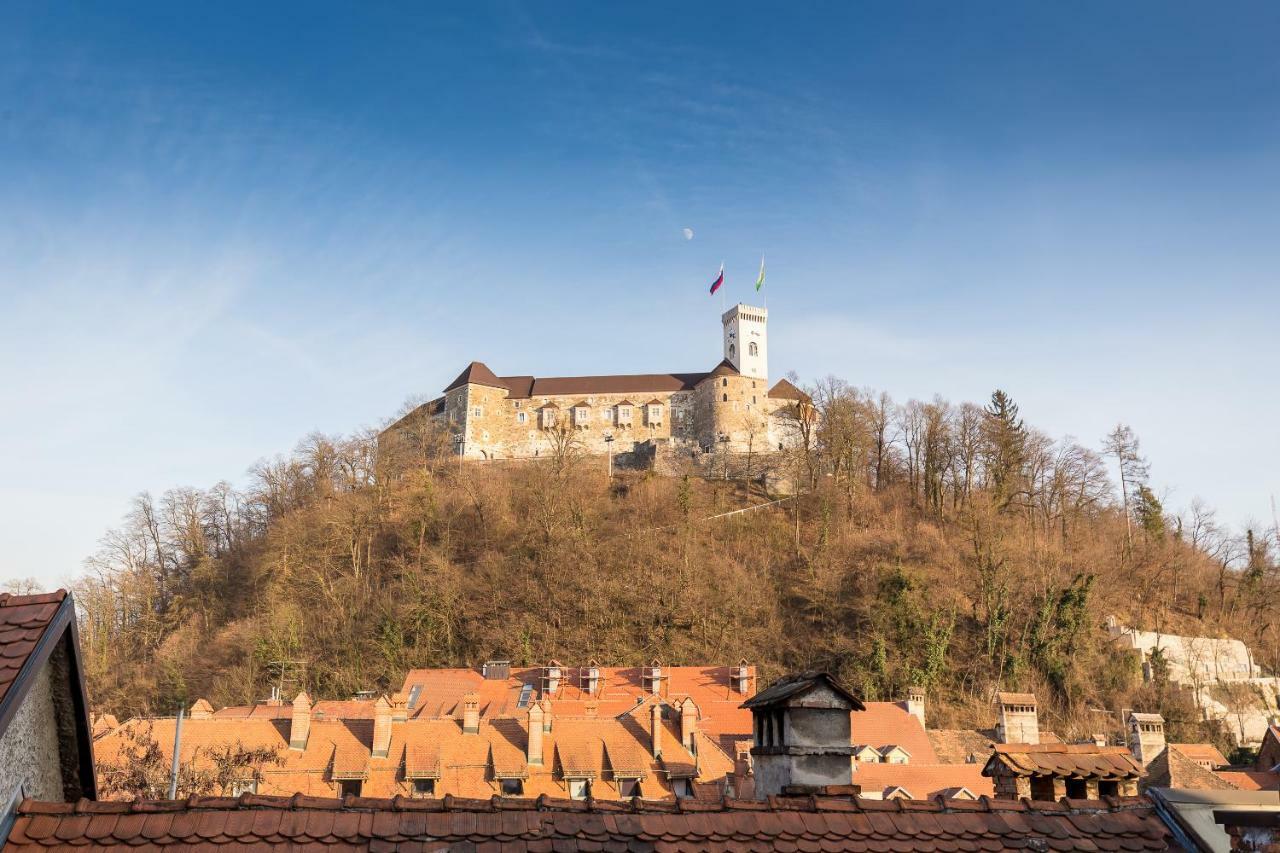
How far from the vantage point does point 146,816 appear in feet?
23.3

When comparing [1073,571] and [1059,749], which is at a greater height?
[1073,571]

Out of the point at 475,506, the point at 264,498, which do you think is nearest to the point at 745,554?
Answer: the point at 475,506

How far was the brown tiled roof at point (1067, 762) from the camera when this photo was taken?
974 centimetres

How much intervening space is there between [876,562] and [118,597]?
4723cm

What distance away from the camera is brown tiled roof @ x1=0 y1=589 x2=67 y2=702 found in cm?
695

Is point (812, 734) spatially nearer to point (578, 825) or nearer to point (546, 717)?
point (578, 825)

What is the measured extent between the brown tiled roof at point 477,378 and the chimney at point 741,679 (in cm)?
6230

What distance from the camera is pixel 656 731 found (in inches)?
1318

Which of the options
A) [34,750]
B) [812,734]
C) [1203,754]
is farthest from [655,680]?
[34,750]

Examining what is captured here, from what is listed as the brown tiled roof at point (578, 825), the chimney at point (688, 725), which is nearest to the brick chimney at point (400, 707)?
the chimney at point (688, 725)

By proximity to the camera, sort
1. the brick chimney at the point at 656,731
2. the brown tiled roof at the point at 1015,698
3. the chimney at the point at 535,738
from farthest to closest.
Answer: the brown tiled roof at the point at 1015,698 < the brick chimney at the point at 656,731 < the chimney at the point at 535,738

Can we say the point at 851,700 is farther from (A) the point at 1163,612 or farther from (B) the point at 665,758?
(A) the point at 1163,612

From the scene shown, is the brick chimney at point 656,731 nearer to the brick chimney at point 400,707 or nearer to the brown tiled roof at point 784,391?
the brick chimney at point 400,707

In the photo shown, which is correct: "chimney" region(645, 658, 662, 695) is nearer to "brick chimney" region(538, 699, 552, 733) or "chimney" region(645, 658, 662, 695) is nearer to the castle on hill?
"brick chimney" region(538, 699, 552, 733)
